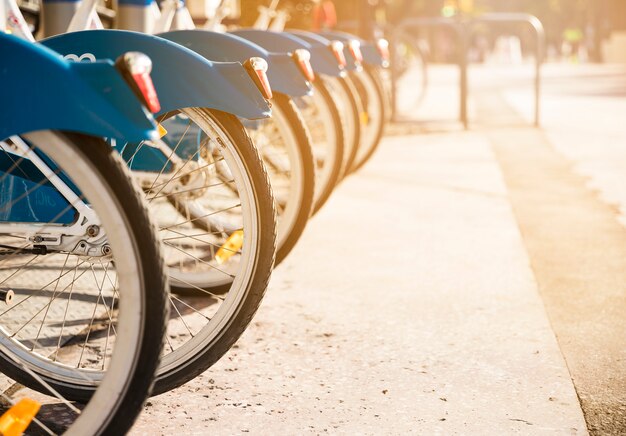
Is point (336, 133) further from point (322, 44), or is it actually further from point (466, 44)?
point (466, 44)

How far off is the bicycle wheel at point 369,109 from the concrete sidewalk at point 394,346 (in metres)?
1.28

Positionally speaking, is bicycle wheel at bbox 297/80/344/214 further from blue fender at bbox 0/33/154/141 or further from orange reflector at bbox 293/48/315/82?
blue fender at bbox 0/33/154/141

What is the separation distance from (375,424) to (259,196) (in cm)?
70

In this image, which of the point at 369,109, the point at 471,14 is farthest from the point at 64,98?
the point at 471,14

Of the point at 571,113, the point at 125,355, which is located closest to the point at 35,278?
the point at 125,355

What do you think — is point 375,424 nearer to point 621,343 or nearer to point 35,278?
point 621,343

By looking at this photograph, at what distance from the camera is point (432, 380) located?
3.20 meters

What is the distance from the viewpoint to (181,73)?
2.69 meters

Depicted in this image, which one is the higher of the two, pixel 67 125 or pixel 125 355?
pixel 67 125

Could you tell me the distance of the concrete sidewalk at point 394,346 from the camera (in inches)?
114

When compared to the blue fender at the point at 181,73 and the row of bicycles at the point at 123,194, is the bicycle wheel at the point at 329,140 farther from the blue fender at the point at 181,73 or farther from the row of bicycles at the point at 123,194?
the blue fender at the point at 181,73

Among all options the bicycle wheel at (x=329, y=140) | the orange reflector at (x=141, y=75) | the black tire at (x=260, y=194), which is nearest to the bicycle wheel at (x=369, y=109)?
the bicycle wheel at (x=329, y=140)

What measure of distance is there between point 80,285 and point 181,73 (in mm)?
1778

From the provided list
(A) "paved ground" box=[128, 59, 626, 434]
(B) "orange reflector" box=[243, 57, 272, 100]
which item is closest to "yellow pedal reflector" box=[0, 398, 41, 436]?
(A) "paved ground" box=[128, 59, 626, 434]
